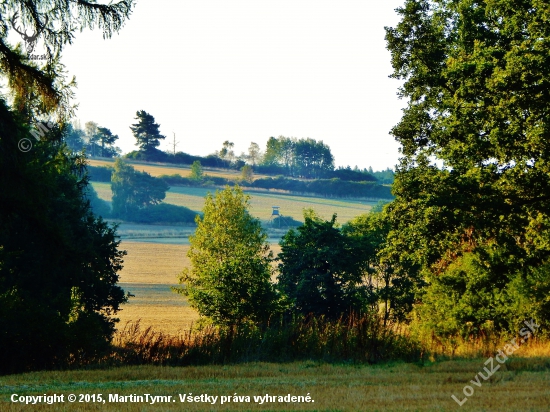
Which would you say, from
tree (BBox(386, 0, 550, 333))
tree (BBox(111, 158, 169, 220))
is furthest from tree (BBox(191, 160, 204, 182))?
tree (BBox(386, 0, 550, 333))

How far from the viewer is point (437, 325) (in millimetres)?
26797

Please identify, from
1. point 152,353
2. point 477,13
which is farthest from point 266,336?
point 477,13

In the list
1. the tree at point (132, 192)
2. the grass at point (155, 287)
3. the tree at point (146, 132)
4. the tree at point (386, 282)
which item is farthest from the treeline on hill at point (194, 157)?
the tree at point (386, 282)

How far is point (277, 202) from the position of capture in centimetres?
14125

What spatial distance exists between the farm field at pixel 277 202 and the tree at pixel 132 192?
4.40 metres

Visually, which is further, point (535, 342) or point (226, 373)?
point (535, 342)

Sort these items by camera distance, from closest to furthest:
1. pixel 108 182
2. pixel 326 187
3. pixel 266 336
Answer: pixel 266 336
pixel 108 182
pixel 326 187

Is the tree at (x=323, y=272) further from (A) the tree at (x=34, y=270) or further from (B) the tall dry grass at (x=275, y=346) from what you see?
(B) the tall dry grass at (x=275, y=346)

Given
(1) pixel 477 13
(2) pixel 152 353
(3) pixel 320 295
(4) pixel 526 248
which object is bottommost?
(3) pixel 320 295

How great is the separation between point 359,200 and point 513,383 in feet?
475

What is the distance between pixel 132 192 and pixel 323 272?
101 m

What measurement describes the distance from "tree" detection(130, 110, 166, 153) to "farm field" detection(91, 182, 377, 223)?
24846 mm

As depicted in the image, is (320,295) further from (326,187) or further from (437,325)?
(326,187)

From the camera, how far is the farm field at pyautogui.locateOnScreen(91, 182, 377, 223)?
131875 mm
